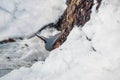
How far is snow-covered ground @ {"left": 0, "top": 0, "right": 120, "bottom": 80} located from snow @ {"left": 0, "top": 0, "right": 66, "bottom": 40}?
4.64ft

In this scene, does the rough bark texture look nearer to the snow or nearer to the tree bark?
the tree bark

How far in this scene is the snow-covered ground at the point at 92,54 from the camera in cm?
272

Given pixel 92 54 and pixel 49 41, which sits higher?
pixel 49 41

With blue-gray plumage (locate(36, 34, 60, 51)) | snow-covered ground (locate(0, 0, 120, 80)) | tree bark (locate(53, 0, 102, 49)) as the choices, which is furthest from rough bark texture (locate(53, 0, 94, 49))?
snow-covered ground (locate(0, 0, 120, 80))

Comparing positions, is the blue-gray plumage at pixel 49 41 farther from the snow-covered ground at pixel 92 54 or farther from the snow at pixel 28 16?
the snow-covered ground at pixel 92 54

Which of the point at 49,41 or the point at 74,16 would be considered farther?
the point at 49,41

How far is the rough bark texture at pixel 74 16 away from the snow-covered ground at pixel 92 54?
24 cm

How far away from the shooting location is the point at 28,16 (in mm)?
4980

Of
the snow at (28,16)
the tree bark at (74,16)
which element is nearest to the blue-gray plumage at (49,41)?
the tree bark at (74,16)

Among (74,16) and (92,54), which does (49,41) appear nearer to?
(74,16)

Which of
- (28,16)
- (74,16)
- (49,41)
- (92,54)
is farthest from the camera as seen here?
(28,16)

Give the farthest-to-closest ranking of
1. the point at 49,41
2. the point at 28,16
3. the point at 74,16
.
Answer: the point at 28,16
the point at 49,41
the point at 74,16

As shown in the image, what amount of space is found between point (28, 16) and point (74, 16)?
1.21 m

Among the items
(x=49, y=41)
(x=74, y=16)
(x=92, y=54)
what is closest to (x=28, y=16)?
(x=49, y=41)
